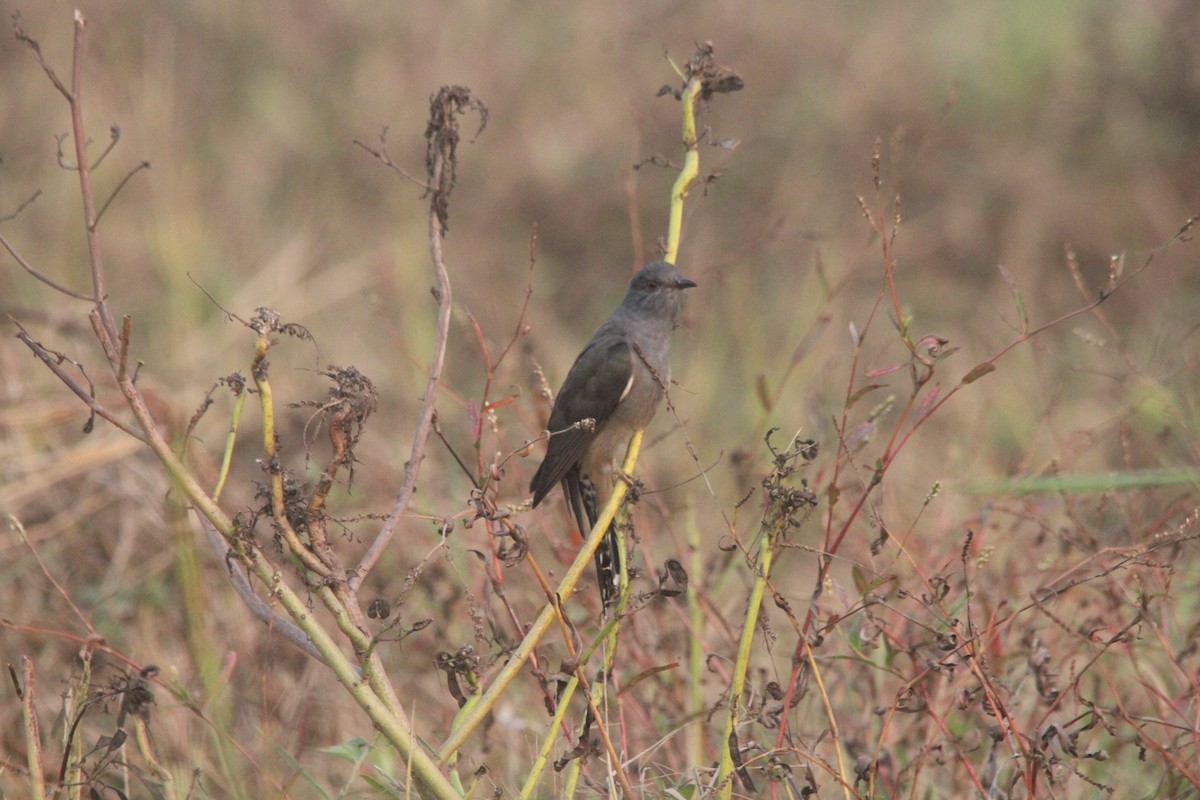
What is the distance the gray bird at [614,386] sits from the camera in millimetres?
4117

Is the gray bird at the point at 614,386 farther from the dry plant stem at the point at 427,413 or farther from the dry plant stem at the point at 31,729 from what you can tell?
the dry plant stem at the point at 31,729

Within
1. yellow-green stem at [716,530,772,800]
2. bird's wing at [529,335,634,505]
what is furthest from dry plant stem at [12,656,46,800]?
bird's wing at [529,335,634,505]

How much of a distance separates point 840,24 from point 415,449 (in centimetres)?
843

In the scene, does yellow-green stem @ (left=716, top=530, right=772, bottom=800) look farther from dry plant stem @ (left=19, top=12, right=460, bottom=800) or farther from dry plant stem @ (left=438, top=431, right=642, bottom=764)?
dry plant stem @ (left=19, top=12, right=460, bottom=800)

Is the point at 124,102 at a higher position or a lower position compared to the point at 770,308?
higher

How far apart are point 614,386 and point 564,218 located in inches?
198

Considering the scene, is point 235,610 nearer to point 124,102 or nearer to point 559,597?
point 559,597

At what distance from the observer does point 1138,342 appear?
6.90 metres

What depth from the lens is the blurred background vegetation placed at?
17.9ft

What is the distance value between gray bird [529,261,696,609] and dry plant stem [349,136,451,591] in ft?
5.53

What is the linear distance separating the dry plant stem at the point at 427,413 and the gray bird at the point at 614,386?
5.53 feet

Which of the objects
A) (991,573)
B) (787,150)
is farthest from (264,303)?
(991,573)

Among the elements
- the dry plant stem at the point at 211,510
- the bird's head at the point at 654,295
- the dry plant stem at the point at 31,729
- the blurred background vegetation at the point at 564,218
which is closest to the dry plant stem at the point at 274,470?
the dry plant stem at the point at 211,510

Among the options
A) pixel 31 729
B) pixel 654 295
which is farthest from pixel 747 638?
pixel 654 295
